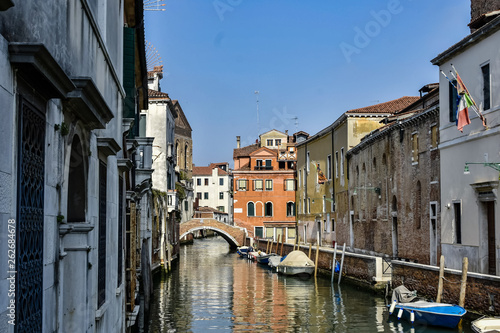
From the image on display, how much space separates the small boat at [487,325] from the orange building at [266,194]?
104 ft

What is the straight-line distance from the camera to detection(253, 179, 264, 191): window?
1695 inches

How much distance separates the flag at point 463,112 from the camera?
13.0 meters

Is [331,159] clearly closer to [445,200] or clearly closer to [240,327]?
[445,200]

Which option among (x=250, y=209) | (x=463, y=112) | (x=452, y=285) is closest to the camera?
(x=452, y=285)

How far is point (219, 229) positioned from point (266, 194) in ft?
14.0

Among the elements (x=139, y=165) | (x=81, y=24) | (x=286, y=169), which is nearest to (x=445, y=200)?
(x=139, y=165)

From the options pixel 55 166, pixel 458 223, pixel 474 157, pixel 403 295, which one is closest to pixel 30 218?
pixel 55 166

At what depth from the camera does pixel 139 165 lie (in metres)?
12.7

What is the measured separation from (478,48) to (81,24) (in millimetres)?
11130

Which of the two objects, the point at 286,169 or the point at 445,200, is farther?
the point at 286,169

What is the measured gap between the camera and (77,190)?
4668 mm

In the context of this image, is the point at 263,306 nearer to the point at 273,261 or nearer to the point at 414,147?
the point at 414,147

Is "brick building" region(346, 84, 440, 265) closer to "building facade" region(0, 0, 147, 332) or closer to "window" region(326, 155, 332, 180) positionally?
"window" region(326, 155, 332, 180)

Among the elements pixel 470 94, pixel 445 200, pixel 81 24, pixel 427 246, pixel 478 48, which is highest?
pixel 478 48
